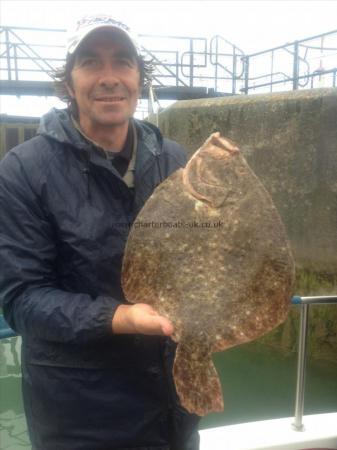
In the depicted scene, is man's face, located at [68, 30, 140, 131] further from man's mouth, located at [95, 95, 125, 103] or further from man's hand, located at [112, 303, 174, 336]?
man's hand, located at [112, 303, 174, 336]

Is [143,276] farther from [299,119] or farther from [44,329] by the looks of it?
[299,119]

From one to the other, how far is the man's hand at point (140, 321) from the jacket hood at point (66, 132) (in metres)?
0.65

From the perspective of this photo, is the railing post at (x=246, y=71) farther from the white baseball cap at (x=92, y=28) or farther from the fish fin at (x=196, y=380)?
the fish fin at (x=196, y=380)

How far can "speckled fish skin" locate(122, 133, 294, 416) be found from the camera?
184 centimetres

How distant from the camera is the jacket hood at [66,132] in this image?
6.42ft

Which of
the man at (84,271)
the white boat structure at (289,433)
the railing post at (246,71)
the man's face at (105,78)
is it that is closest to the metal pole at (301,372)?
the white boat structure at (289,433)

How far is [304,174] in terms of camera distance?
21.8 feet

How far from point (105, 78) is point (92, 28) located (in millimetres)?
210

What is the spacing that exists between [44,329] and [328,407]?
5.74m

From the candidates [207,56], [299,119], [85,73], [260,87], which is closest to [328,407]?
[299,119]

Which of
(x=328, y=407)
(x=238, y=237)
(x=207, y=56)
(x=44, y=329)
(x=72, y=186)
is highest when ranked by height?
(x=207, y=56)

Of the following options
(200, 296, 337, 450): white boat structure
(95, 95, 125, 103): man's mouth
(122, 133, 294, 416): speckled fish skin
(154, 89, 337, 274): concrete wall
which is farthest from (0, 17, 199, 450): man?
(154, 89, 337, 274): concrete wall

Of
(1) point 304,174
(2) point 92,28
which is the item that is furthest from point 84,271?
(1) point 304,174

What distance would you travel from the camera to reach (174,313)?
6.08ft
